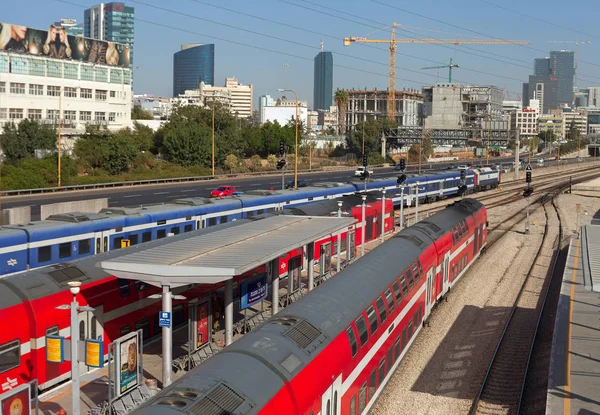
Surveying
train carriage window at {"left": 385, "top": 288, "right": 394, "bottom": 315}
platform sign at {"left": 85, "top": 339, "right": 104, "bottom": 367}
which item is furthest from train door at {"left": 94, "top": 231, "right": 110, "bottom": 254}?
platform sign at {"left": 85, "top": 339, "right": 104, "bottom": 367}

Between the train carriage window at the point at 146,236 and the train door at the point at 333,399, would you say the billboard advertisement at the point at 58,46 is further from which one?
the train door at the point at 333,399

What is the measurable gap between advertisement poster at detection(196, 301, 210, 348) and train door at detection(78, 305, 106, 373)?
2.72 metres

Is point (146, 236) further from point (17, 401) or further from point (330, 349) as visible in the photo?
point (330, 349)

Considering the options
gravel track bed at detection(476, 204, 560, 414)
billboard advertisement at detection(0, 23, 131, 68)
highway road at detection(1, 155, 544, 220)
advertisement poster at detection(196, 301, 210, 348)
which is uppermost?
billboard advertisement at detection(0, 23, 131, 68)

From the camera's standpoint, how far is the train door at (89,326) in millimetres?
18078

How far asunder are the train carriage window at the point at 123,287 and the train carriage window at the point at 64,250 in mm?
7602

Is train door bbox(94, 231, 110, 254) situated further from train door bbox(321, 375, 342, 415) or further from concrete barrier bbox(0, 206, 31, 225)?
train door bbox(321, 375, 342, 415)

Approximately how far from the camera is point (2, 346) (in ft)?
51.1

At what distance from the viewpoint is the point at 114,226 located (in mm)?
29141

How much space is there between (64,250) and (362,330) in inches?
582

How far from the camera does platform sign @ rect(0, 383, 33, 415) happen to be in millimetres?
13320

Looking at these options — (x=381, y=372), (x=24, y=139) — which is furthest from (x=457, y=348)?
(x=24, y=139)

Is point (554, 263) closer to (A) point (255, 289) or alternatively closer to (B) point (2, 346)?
(A) point (255, 289)

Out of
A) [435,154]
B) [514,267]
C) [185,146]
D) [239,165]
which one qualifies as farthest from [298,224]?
[435,154]
